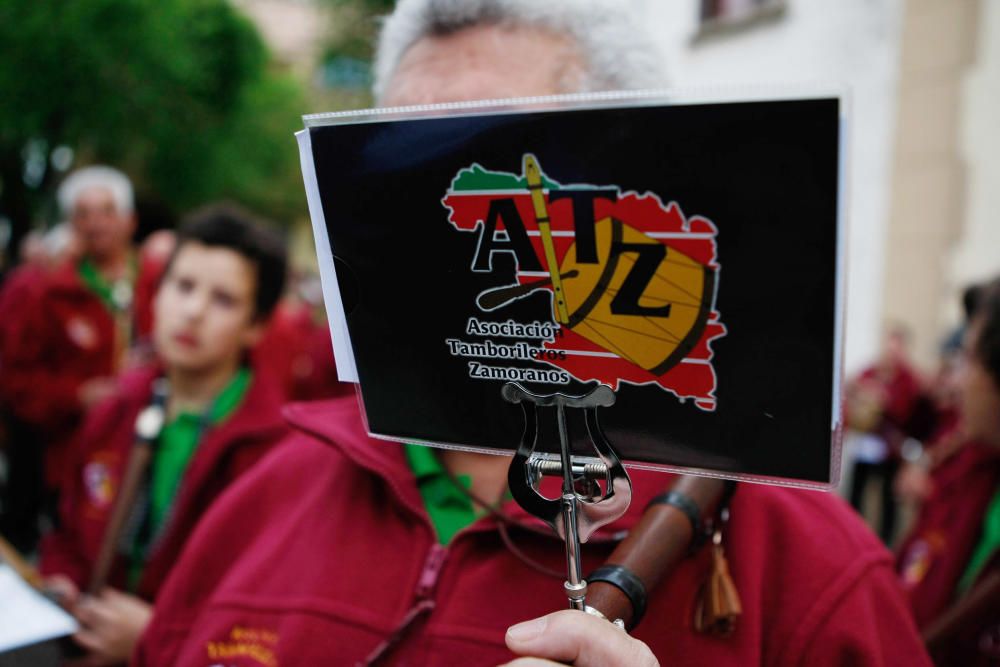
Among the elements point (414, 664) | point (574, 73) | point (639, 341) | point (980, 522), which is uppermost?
point (574, 73)

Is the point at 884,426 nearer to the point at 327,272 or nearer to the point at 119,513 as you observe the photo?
the point at 119,513

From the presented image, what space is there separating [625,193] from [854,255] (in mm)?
7944

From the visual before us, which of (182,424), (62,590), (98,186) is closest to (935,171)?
(98,186)

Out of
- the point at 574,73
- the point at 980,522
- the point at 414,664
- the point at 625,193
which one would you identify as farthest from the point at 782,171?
the point at 980,522

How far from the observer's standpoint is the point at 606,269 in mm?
781

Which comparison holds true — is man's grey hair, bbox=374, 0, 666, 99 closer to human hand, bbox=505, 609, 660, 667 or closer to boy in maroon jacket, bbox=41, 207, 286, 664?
human hand, bbox=505, 609, 660, 667

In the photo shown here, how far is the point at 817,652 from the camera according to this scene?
3.29 ft

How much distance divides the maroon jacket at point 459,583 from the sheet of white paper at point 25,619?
208 millimetres

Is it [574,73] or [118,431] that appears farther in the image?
[118,431]

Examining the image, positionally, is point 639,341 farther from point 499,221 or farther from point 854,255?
point 854,255

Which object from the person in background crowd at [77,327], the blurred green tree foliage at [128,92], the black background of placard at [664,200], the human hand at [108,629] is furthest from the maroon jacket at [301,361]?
the black background of placard at [664,200]

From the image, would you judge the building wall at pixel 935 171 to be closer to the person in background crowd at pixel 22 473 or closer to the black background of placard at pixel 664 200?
the person in background crowd at pixel 22 473

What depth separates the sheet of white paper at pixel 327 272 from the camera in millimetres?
885

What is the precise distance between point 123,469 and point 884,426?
468 cm
